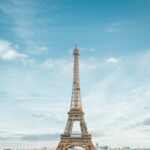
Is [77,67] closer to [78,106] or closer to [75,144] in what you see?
[78,106]

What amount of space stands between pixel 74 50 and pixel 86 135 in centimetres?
2813

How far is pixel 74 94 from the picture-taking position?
113250 millimetres

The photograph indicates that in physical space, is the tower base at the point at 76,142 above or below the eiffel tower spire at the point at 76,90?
below

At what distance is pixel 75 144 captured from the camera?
4481 inches

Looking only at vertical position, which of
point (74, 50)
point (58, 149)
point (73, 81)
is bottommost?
point (58, 149)

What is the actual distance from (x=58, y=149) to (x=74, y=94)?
18.4 m

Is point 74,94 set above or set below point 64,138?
above

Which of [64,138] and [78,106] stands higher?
[78,106]

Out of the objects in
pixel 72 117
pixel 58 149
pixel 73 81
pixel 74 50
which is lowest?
pixel 58 149

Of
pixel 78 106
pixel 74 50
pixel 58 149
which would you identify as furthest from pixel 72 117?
pixel 74 50

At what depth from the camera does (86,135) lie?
112 m

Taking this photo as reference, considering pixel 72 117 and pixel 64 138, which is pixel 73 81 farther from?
pixel 64 138

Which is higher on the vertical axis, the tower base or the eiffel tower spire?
the eiffel tower spire

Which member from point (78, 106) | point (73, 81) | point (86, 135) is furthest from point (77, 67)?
point (86, 135)
